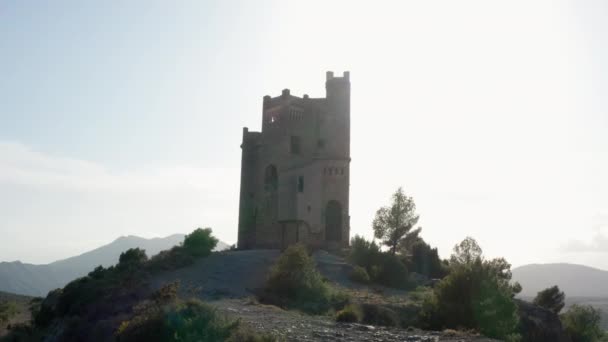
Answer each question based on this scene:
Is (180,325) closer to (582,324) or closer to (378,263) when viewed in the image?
(378,263)

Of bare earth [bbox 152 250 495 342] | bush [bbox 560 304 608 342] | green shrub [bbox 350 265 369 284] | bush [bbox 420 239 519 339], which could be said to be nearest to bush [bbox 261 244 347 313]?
bare earth [bbox 152 250 495 342]

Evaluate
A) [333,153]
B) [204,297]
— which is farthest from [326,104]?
[204,297]

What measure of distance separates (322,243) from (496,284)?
78.8 feet

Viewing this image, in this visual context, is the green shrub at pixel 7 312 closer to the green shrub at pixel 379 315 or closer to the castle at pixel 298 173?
the castle at pixel 298 173

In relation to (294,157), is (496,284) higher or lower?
lower

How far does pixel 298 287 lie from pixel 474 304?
9331 millimetres

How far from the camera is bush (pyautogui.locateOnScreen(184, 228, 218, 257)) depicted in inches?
1657

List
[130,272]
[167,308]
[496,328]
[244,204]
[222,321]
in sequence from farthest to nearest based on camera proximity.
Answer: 1. [244,204]
2. [130,272]
3. [496,328]
4. [167,308]
5. [222,321]

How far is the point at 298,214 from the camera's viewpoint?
4966 cm

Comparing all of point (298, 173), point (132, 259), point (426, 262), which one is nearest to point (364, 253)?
point (426, 262)

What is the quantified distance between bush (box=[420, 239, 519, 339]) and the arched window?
30190mm

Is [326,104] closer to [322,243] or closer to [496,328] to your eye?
[322,243]

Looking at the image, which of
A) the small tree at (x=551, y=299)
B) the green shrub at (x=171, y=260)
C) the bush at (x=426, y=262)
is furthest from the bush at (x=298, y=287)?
the small tree at (x=551, y=299)

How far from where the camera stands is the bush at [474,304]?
23.5m
